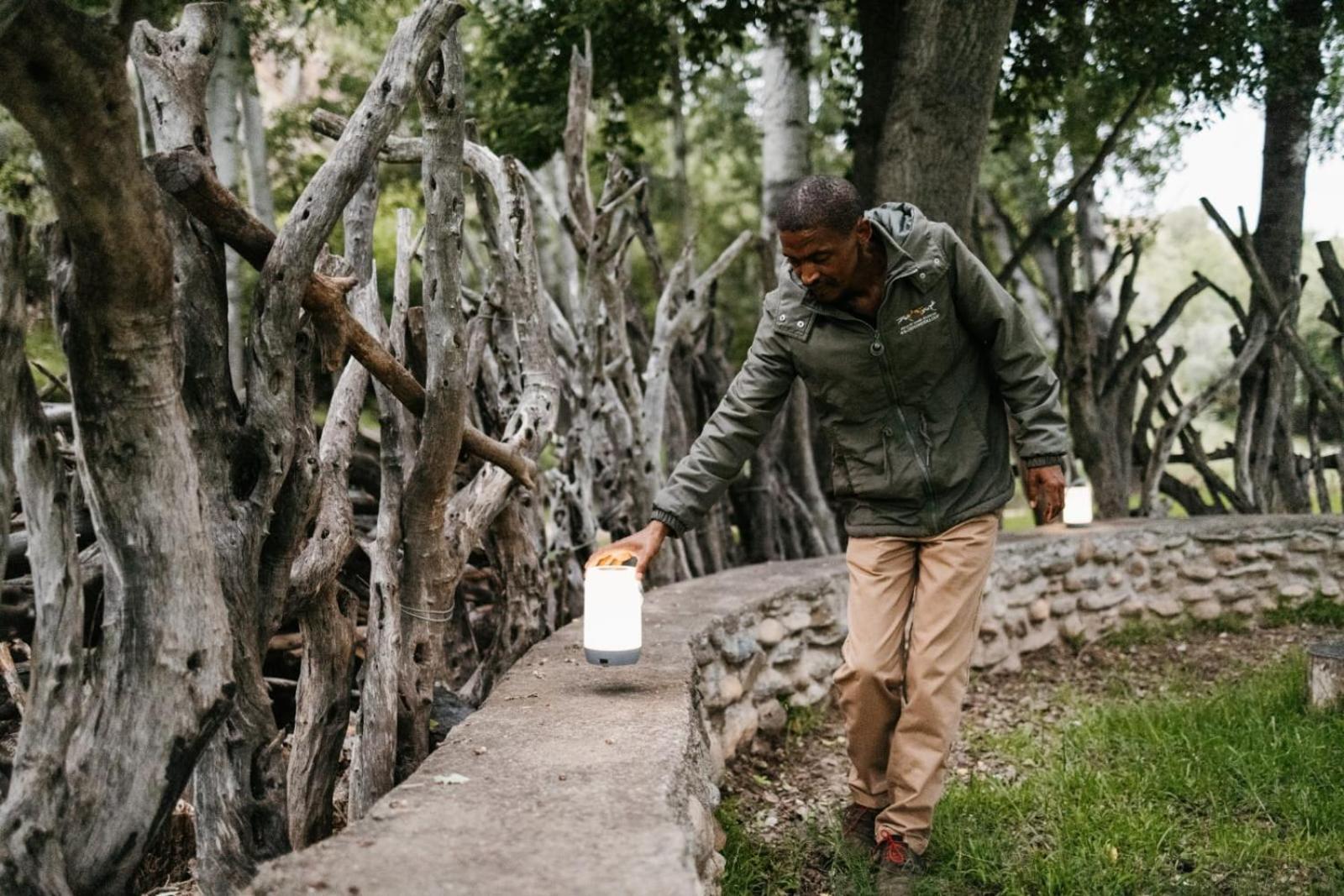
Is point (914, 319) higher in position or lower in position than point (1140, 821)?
A: higher

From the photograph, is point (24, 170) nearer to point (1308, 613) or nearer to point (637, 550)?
point (637, 550)

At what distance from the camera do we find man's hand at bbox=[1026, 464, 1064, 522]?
9.98ft

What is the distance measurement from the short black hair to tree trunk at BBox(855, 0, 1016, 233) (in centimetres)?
254

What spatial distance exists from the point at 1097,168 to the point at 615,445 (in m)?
3.92

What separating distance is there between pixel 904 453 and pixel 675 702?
92cm

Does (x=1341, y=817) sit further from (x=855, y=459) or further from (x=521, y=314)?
(x=521, y=314)

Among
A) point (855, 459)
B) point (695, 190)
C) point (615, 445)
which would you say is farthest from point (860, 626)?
point (695, 190)

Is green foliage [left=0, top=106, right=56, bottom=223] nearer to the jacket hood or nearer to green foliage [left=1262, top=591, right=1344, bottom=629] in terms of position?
the jacket hood

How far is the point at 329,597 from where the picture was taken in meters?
2.77

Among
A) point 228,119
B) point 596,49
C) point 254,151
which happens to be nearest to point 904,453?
point 596,49

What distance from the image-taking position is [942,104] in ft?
16.8

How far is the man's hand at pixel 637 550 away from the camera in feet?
9.32

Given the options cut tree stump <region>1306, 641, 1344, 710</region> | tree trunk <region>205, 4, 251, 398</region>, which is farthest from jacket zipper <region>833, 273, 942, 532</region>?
tree trunk <region>205, 4, 251, 398</region>

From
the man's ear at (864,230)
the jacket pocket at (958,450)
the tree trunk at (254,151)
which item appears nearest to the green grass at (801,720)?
the jacket pocket at (958,450)
